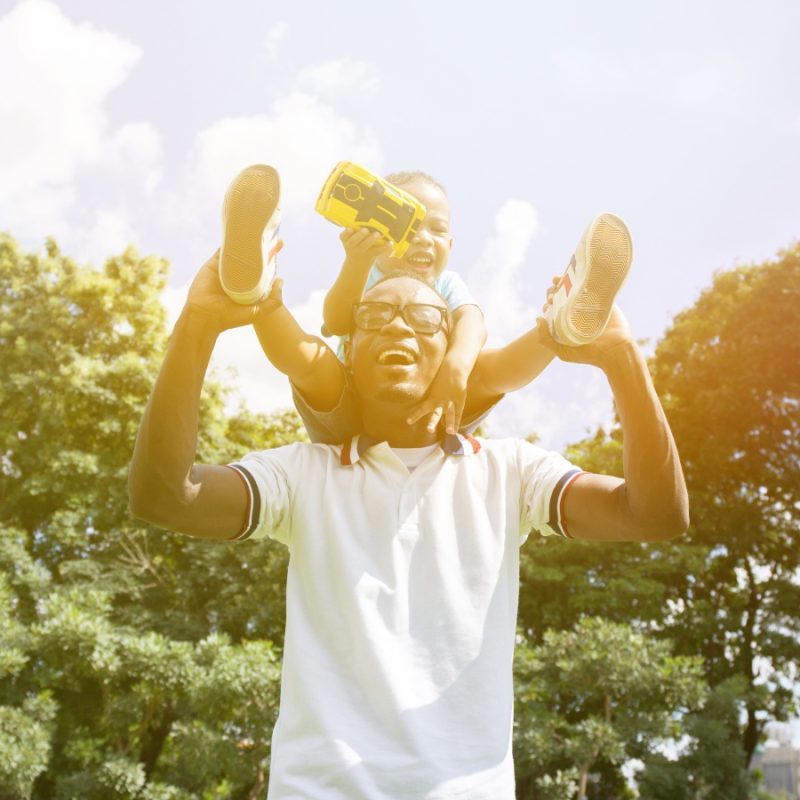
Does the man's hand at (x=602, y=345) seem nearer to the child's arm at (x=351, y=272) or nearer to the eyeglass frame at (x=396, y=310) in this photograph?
the eyeglass frame at (x=396, y=310)

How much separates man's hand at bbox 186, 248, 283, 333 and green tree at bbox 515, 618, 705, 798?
8.04m

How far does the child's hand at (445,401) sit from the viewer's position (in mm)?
2150

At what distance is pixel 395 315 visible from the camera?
2178mm

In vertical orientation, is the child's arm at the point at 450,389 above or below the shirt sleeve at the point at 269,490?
above

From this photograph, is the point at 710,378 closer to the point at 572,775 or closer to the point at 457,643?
the point at 572,775

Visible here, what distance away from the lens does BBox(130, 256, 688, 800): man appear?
1703 mm

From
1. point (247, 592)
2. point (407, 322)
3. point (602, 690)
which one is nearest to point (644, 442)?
point (407, 322)

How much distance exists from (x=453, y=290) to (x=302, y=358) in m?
1.07

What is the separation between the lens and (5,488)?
13.8m

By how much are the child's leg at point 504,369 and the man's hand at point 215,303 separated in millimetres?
941

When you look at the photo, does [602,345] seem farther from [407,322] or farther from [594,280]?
[407,322]

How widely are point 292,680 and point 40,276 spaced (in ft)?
48.1

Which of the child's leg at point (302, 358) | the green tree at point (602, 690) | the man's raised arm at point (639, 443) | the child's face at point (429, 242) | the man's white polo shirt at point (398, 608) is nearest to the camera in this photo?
the man's white polo shirt at point (398, 608)

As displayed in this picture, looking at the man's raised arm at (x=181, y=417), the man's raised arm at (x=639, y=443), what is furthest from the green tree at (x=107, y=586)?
the man's raised arm at (x=639, y=443)
